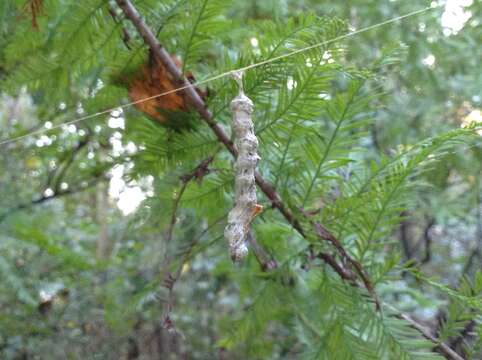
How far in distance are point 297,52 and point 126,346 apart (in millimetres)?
2131

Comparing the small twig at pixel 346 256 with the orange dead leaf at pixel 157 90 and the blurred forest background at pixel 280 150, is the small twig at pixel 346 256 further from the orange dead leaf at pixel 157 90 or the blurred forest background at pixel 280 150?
the orange dead leaf at pixel 157 90

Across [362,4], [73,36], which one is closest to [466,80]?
[362,4]

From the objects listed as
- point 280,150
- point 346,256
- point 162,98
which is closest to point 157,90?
point 162,98

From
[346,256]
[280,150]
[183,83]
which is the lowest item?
[346,256]

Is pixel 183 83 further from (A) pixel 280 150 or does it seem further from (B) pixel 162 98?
(A) pixel 280 150

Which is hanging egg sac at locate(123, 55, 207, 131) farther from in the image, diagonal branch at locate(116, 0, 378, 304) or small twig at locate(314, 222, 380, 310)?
small twig at locate(314, 222, 380, 310)

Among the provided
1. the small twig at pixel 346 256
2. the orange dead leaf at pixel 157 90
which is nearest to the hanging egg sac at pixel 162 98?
the orange dead leaf at pixel 157 90

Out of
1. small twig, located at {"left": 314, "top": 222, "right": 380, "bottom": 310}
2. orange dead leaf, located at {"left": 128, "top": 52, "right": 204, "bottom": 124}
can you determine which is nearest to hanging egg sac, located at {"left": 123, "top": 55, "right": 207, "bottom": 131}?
orange dead leaf, located at {"left": 128, "top": 52, "right": 204, "bottom": 124}

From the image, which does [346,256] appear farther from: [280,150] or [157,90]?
[157,90]

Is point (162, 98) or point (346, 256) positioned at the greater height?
point (162, 98)

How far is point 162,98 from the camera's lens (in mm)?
853

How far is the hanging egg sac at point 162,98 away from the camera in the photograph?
0.85 metres

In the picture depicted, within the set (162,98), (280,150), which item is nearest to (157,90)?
(162,98)

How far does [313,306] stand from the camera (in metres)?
1.19
